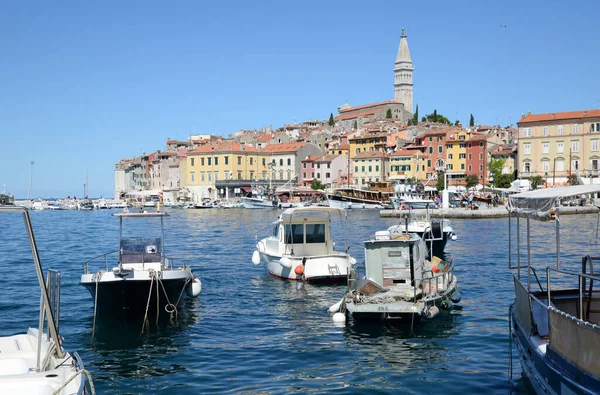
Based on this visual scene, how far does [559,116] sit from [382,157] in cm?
3039

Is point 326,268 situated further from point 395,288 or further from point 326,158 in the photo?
point 326,158

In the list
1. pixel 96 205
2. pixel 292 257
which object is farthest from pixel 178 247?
pixel 96 205

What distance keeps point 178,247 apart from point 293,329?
24.0m

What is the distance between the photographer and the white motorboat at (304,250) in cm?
2261

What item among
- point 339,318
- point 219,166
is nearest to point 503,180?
point 219,166

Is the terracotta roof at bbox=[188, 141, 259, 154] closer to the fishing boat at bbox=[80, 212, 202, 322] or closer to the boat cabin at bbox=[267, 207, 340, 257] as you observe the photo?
the boat cabin at bbox=[267, 207, 340, 257]

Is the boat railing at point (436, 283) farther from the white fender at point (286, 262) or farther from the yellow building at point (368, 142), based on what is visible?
the yellow building at point (368, 142)

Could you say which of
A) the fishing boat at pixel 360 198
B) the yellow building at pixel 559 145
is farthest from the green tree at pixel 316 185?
the yellow building at pixel 559 145

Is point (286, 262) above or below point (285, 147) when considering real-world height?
below

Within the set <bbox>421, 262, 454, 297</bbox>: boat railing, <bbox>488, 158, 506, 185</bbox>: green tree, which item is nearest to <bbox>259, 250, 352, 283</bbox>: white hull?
<bbox>421, 262, 454, 297</bbox>: boat railing

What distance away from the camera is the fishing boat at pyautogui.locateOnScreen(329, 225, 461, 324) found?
1566 cm

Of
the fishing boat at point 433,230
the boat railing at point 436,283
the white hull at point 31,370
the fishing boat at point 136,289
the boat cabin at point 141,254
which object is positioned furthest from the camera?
the fishing boat at point 433,230

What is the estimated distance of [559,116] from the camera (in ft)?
293

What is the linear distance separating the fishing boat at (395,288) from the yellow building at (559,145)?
71.6 m
